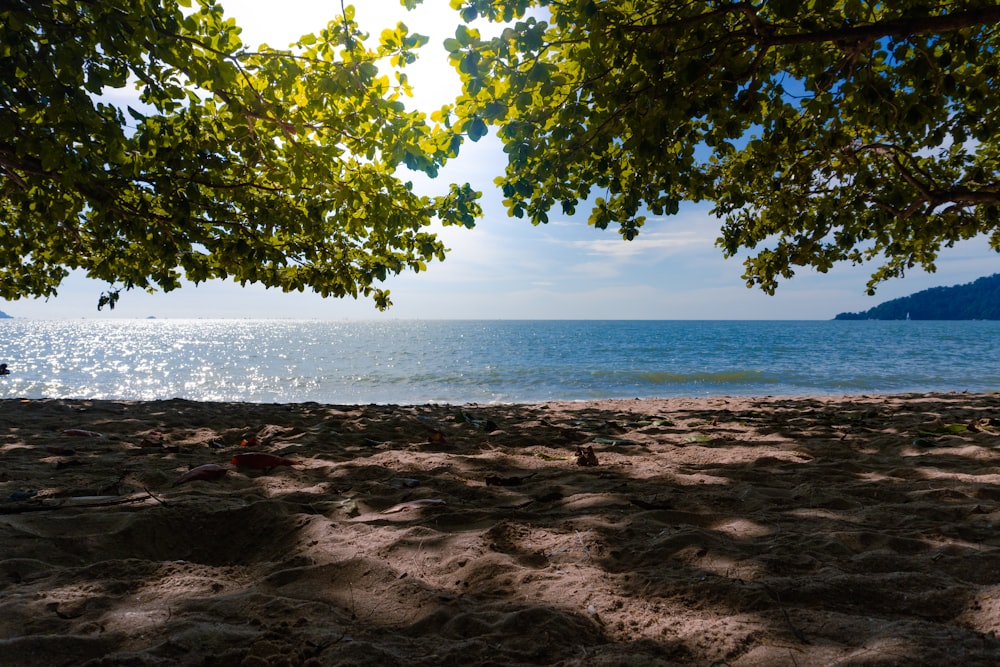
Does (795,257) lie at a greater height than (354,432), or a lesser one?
greater

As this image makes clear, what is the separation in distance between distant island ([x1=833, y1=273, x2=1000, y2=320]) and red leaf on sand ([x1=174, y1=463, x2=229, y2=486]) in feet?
692

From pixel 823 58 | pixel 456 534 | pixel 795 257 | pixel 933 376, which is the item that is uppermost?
pixel 823 58

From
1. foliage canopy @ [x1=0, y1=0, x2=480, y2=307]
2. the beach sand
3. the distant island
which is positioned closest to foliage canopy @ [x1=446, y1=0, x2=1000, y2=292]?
foliage canopy @ [x1=0, y1=0, x2=480, y2=307]

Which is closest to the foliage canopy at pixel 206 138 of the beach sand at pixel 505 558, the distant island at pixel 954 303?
the beach sand at pixel 505 558

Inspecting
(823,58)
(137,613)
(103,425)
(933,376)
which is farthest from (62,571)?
(933,376)

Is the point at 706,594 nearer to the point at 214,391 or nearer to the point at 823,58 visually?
the point at 823,58

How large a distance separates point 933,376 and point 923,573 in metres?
27.1

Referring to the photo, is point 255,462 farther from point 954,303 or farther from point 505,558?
point 954,303

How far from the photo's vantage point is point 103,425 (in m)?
6.93

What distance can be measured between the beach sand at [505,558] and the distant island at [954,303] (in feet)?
684

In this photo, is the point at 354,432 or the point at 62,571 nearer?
the point at 62,571

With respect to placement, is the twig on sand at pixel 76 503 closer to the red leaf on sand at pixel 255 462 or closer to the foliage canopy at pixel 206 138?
the red leaf on sand at pixel 255 462

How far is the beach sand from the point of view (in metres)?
1.66

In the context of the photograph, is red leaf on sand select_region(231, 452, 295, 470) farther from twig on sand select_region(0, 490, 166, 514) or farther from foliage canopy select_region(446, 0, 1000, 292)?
foliage canopy select_region(446, 0, 1000, 292)
